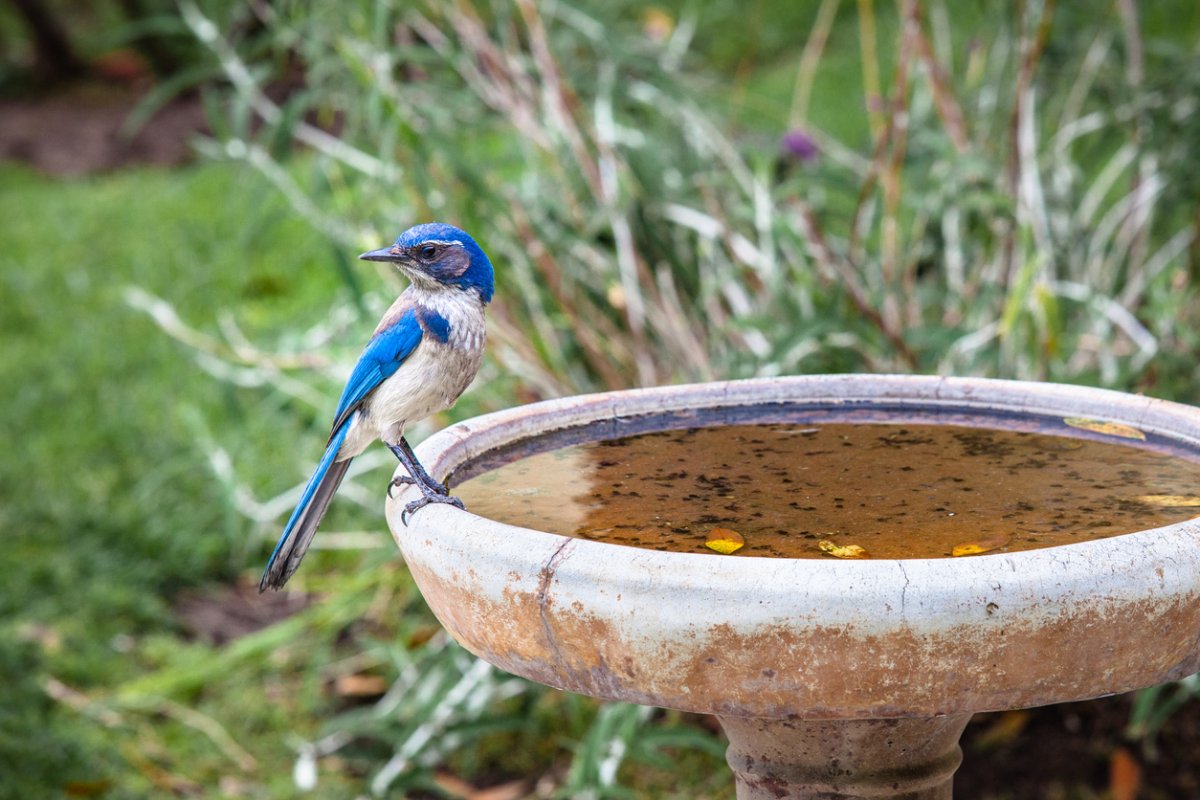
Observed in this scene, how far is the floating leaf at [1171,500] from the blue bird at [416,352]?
922 millimetres

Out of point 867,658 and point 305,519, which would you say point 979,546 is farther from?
point 305,519

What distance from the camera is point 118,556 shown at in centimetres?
443

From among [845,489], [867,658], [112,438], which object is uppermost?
[867,658]

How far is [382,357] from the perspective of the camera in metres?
2.03

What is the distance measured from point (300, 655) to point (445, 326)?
89.5 inches

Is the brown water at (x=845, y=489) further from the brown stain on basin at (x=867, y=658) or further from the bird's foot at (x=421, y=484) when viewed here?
the brown stain on basin at (x=867, y=658)

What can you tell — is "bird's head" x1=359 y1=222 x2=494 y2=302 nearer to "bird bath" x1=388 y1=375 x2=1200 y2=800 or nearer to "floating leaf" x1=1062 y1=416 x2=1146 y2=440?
"bird bath" x1=388 y1=375 x2=1200 y2=800

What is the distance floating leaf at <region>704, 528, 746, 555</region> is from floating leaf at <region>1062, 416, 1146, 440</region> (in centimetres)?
68

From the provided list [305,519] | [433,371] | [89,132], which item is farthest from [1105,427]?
[89,132]

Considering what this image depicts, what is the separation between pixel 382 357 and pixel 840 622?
0.92 meters

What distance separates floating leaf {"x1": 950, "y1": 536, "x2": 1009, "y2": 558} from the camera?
1.55m

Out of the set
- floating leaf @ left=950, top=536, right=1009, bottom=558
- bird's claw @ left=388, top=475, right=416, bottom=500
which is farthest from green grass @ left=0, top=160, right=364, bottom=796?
floating leaf @ left=950, top=536, right=1009, bottom=558

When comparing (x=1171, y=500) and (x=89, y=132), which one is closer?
(x=1171, y=500)

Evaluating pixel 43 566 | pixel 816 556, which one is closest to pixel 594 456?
pixel 816 556
